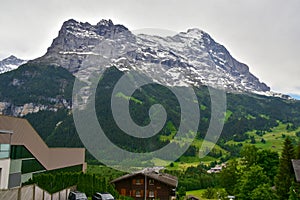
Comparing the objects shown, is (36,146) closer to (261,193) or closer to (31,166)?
(31,166)

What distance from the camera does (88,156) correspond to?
141 m

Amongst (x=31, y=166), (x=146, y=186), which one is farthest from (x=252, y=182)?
(x=146, y=186)

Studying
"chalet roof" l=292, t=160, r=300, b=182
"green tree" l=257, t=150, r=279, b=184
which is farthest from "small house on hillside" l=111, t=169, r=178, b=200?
"chalet roof" l=292, t=160, r=300, b=182

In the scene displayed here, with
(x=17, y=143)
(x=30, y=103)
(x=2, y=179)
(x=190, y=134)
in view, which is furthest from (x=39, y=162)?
(x=30, y=103)

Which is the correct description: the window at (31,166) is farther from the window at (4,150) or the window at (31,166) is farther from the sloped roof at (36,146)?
the window at (4,150)

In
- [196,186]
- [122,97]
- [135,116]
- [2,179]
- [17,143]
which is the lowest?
[196,186]

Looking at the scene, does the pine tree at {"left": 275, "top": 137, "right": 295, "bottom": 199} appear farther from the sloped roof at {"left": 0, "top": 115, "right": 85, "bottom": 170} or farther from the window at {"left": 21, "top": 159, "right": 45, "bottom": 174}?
the window at {"left": 21, "top": 159, "right": 45, "bottom": 174}

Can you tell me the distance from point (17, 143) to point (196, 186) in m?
68.5

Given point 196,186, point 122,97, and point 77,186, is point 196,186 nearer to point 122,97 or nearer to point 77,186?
point 77,186

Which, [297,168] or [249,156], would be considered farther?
[249,156]

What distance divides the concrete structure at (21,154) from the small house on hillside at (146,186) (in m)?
23.7

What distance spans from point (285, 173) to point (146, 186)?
97.9 feet

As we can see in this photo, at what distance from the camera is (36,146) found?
1439 inches

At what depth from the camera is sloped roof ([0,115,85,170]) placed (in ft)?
93.7
